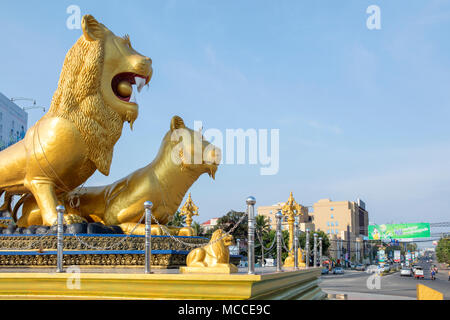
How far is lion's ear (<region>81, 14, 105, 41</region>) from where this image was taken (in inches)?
288

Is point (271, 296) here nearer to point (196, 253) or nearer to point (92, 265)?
point (196, 253)

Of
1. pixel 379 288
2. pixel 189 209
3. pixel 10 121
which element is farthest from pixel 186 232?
pixel 10 121

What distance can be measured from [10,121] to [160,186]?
26716mm

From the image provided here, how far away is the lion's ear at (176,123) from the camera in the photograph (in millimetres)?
8125

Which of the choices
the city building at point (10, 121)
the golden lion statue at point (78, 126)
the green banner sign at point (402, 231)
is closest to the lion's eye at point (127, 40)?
the golden lion statue at point (78, 126)

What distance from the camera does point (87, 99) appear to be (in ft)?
24.5

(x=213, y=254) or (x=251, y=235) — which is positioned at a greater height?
(x=251, y=235)

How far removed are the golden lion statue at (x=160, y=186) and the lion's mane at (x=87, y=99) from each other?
608 millimetres

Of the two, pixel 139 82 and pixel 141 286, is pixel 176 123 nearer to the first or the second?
pixel 139 82

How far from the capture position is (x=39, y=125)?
24.7 feet

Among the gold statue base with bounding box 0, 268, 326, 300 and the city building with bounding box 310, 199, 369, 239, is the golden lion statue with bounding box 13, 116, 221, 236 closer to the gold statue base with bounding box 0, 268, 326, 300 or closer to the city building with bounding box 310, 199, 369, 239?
the gold statue base with bounding box 0, 268, 326, 300

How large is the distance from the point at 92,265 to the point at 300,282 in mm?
3167

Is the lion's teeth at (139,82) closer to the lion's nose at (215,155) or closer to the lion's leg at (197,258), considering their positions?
the lion's nose at (215,155)
